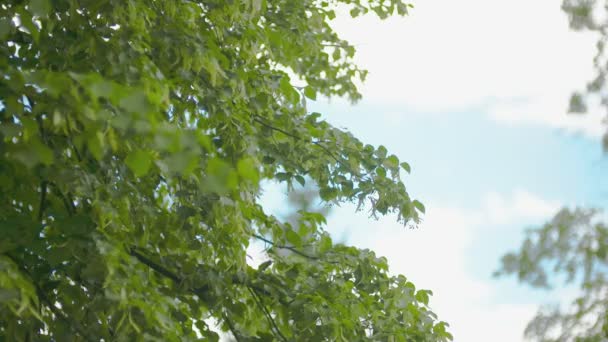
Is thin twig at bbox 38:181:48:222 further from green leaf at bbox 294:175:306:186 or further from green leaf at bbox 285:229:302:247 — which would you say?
green leaf at bbox 294:175:306:186

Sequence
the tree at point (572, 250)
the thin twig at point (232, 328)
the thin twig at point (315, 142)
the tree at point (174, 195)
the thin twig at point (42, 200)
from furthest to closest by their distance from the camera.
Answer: the tree at point (572, 250) → the thin twig at point (315, 142) → the thin twig at point (232, 328) → the thin twig at point (42, 200) → the tree at point (174, 195)

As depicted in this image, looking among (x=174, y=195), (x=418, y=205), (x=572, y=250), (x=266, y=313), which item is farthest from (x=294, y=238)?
(x=572, y=250)

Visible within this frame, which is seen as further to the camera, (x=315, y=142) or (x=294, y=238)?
(x=315, y=142)

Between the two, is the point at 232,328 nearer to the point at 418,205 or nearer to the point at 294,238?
the point at 294,238

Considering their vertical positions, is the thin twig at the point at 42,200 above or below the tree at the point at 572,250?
below

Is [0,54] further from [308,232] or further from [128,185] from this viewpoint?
[308,232]

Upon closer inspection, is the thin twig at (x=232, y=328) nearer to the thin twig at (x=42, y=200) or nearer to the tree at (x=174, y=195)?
the tree at (x=174, y=195)

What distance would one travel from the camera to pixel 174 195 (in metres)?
2.61

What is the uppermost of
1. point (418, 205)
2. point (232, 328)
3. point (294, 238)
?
point (418, 205)

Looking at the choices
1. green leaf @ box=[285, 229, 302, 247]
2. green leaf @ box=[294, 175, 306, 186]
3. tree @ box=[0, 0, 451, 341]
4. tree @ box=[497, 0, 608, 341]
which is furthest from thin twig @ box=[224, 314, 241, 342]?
tree @ box=[497, 0, 608, 341]

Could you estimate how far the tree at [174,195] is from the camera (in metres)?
1.94

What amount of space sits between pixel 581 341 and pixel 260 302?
2.52 m

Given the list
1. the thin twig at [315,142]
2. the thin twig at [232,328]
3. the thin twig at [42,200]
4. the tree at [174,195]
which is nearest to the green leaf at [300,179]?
the tree at [174,195]

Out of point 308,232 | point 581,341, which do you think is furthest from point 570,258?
point 308,232
